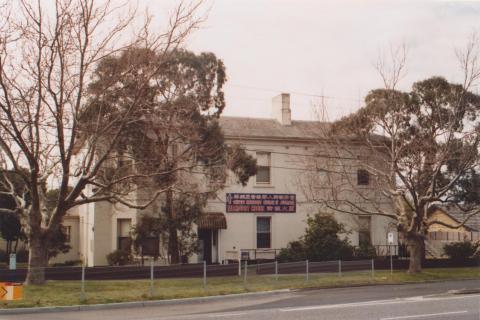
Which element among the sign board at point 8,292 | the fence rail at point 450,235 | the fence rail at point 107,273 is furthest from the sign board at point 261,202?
the sign board at point 8,292

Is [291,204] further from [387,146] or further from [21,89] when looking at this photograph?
[21,89]

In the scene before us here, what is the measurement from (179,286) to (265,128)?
16376 mm

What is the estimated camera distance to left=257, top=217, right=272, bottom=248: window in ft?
119

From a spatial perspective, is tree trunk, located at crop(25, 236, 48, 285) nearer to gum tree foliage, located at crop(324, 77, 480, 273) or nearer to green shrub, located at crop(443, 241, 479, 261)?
gum tree foliage, located at crop(324, 77, 480, 273)

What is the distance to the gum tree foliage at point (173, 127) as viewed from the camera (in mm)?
21672

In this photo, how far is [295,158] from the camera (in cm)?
3678

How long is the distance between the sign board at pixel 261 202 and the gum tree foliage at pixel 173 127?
377cm

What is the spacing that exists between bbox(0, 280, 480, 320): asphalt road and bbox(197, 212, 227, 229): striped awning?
499 inches

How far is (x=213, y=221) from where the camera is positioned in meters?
34.2

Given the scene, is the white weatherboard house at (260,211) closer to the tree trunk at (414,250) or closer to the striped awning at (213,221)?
the striped awning at (213,221)

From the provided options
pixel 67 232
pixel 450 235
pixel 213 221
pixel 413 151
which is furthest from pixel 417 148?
pixel 67 232

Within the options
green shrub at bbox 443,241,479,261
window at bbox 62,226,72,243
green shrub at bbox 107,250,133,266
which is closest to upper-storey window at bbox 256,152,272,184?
green shrub at bbox 107,250,133,266

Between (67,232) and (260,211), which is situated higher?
(260,211)

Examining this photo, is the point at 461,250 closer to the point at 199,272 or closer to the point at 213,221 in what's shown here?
the point at 213,221
